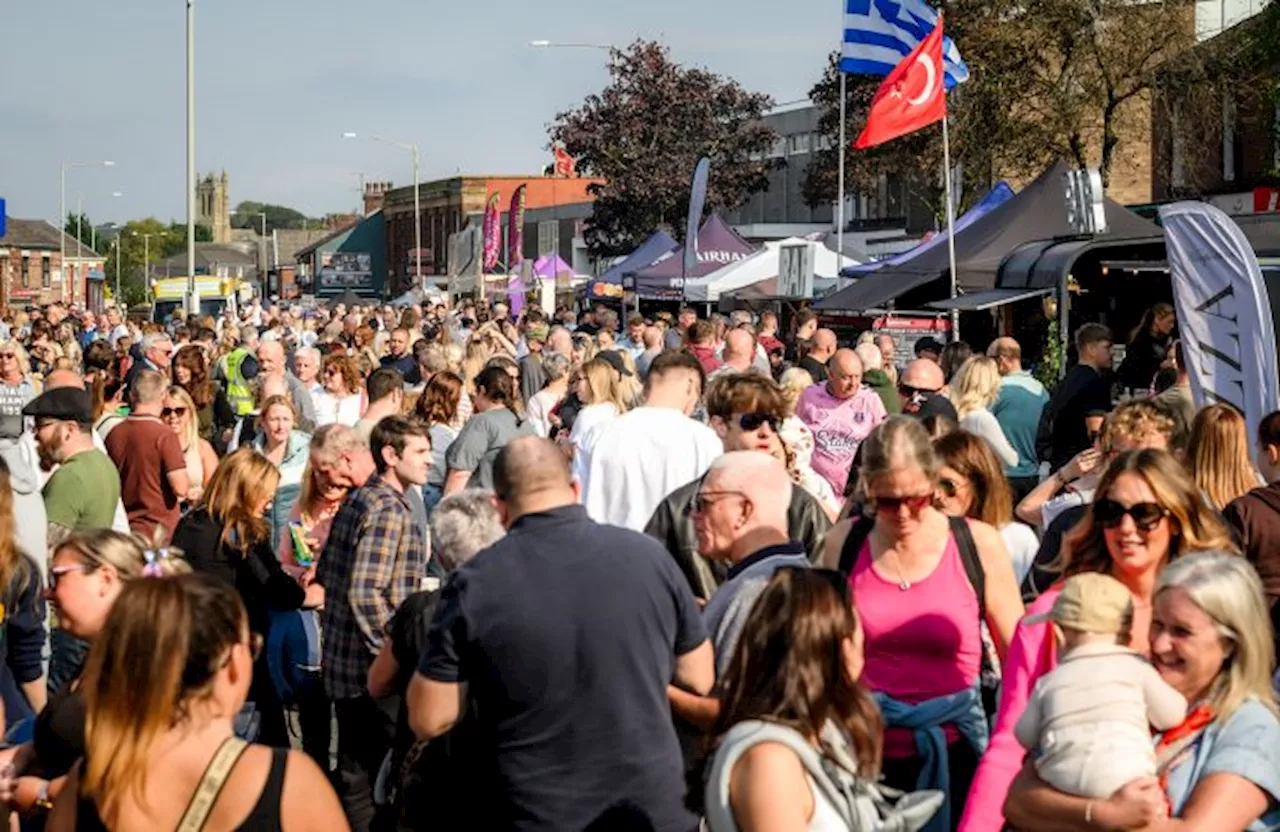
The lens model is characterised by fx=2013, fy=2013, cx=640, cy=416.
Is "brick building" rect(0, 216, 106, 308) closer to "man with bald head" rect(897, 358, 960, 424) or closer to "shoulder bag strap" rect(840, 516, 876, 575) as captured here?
"man with bald head" rect(897, 358, 960, 424)

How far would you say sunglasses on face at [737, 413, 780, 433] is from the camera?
7.48 metres

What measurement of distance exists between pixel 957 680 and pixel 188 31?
1255 inches

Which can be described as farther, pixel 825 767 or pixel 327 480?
pixel 327 480

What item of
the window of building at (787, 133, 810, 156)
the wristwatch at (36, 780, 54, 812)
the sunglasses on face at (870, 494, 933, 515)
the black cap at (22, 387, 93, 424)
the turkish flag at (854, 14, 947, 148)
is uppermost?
the window of building at (787, 133, 810, 156)

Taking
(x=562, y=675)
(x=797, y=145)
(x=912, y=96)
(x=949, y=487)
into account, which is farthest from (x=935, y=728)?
(x=797, y=145)

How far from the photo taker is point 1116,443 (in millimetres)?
7352

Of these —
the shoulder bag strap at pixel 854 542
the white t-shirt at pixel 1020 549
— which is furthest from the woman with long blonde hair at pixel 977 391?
the shoulder bag strap at pixel 854 542

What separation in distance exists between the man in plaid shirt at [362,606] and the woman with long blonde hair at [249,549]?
522mm

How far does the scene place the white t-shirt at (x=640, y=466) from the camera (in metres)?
8.01

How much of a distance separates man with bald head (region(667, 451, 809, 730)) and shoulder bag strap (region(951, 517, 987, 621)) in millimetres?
443

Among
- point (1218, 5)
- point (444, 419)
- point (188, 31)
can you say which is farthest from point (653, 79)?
point (444, 419)

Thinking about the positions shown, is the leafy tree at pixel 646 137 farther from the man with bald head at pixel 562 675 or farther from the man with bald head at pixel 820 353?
the man with bald head at pixel 562 675

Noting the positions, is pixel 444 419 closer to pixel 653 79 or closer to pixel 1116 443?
pixel 1116 443

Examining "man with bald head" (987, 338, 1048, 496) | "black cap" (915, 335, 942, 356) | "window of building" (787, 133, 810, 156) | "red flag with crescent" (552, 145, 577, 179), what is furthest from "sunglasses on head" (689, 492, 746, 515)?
"red flag with crescent" (552, 145, 577, 179)
